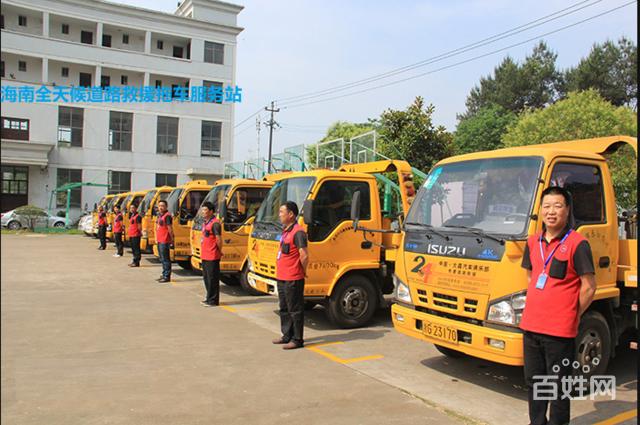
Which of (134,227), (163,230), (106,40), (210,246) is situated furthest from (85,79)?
(210,246)

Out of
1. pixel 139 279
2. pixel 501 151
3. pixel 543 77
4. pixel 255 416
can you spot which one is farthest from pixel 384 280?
pixel 543 77

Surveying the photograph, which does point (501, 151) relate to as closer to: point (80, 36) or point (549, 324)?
point (549, 324)

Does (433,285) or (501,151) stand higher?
(501,151)

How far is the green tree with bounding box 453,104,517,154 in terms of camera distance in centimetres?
4450

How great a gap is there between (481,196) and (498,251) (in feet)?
2.54

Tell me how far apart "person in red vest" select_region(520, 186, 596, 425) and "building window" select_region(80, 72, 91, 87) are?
135 ft

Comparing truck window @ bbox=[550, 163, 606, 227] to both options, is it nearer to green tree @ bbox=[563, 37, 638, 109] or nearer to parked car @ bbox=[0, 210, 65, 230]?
parked car @ bbox=[0, 210, 65, 230]

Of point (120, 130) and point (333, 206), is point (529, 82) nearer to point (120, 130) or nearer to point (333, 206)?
point (120, 130)

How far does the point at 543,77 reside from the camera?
4762 centimetres

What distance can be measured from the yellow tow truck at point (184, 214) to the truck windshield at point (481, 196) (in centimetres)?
827

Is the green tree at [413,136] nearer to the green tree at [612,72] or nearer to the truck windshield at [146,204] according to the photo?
the truck windshield at [146,204]

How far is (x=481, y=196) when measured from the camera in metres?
5.28

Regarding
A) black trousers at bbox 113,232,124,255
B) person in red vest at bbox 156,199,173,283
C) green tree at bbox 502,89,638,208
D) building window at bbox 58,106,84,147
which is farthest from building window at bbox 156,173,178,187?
person in red vest at bbox 156,199,173,283

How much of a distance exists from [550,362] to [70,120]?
129 ft
